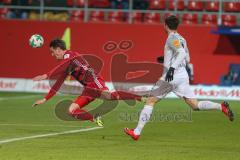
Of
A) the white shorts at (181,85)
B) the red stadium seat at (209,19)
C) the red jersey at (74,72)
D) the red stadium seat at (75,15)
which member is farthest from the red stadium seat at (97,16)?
the white shorts at (181,85)

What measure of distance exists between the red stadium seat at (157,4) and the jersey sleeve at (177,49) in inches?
766

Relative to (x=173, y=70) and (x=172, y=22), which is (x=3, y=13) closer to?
(x=172, y=22)

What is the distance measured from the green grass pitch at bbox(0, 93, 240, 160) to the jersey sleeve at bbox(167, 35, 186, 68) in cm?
148

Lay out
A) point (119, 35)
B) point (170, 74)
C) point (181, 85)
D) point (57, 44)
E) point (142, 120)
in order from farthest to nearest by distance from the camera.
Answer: point (119, 35), point (57, 44), point (181, 85), point (142, 120), point (170, 74)

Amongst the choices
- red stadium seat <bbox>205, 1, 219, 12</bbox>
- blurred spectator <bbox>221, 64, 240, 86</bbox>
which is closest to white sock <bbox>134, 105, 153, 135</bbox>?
blurred spectator <bbox>221, 64, 240, 86</bbox>

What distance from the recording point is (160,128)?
1667 cm

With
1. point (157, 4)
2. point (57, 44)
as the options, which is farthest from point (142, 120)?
point (157, 4)

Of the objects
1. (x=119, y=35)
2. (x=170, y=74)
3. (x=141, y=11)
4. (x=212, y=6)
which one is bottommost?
(x=119, y=35)

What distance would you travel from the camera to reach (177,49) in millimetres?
13836

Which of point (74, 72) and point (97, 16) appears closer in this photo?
point (74, 72)

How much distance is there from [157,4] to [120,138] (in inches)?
766

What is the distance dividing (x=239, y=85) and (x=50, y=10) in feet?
30.2

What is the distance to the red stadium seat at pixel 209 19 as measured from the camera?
1283 inches

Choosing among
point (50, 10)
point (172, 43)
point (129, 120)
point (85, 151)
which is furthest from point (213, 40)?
point (85, 151)
